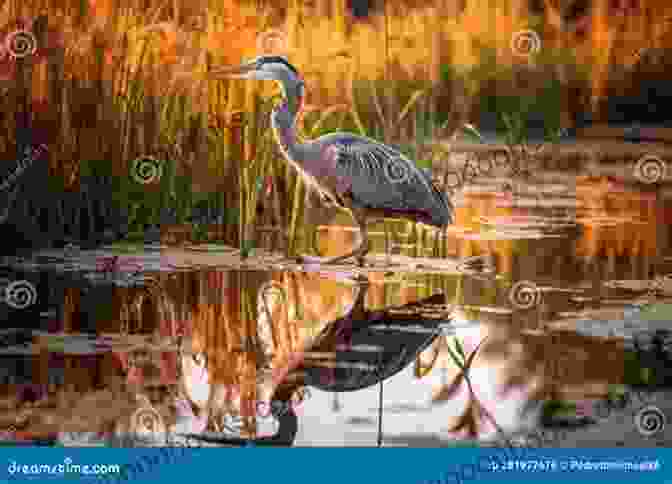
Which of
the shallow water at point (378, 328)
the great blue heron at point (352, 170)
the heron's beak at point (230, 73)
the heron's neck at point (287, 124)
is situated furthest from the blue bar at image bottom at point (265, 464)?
the heron's beak at point (230, 73)

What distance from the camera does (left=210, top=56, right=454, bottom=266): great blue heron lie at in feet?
17.0

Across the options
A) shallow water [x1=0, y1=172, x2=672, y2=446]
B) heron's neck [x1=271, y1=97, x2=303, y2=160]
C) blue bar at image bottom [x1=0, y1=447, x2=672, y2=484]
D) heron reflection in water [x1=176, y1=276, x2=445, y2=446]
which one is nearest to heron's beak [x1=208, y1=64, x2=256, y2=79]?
heron's neck [x1=271, y1=97, x2=303, y2=160]

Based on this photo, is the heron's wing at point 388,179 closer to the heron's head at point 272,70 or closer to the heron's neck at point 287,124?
the heron's neck at point 287,124

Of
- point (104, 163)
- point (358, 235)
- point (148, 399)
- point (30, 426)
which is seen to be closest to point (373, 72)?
point (358, 235)

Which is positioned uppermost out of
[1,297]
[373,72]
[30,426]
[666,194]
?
[373,72]

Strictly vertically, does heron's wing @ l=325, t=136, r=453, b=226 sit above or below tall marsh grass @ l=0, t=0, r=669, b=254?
below

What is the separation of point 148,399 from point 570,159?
67.7 inches

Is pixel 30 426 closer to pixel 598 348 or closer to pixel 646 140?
pixel 598 348

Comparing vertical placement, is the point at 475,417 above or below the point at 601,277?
below

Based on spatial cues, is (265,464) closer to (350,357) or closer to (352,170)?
(350,357)

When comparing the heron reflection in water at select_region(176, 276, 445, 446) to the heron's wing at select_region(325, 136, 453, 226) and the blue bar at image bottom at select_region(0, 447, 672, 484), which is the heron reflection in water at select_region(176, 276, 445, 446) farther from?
the heron's wing at select_region(325, 136, 453, 226)

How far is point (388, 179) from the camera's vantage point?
5211 millimetres

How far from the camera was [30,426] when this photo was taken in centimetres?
512

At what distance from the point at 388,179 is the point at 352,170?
5.1 inches
